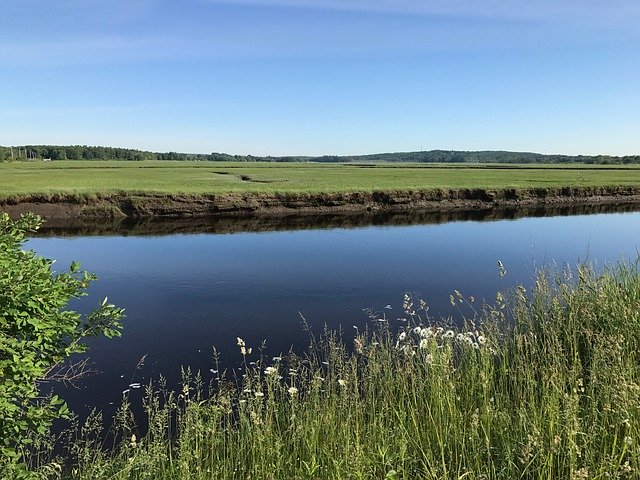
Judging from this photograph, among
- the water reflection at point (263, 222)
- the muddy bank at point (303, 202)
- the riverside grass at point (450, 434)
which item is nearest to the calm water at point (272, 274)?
the water reflection at point (263, 222)

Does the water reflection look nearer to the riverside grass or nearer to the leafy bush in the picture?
the riverside grass

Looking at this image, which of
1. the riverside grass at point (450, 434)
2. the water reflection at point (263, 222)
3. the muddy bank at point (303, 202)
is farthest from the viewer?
the muddy bank at point (303, 202)

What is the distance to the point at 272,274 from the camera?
73.9ft

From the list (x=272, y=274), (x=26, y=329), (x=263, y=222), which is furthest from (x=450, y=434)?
(x=263, y=222)

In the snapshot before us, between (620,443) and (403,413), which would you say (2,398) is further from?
(620,443)

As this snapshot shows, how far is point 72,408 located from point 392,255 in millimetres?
19297

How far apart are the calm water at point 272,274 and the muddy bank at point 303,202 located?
17.4 feet

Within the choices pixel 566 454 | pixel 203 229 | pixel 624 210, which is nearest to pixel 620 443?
pixel 566 454

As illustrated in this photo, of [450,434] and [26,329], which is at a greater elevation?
[26,329]

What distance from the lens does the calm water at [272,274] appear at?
13.3 metres

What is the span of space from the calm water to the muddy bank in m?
5.31

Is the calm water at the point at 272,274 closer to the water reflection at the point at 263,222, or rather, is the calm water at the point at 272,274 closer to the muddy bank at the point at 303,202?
the water reflection at the point at 263,222

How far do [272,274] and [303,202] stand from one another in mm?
25864

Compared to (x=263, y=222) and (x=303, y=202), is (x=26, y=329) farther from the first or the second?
(x=303, y=202)
